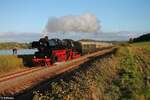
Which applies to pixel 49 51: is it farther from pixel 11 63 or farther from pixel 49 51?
pixel 11 63

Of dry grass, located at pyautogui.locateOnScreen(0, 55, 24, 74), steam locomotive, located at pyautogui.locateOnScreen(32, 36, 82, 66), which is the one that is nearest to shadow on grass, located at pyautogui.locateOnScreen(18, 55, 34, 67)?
steam locomotive, located at pyautogui.locateOnScreen(32, 36, 82, 66)

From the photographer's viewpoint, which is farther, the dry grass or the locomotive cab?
the locomotive cab

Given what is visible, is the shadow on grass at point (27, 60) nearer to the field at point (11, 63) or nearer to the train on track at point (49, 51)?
the field at point (11, 63)

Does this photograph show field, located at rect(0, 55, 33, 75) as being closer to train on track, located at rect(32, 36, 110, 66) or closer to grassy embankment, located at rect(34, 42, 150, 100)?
train on track, located at rect(32, 36, 110, 66)

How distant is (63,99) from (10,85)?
27.3 ft

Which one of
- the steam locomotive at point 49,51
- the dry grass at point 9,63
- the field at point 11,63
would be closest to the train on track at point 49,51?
the steam locomotive at point 49,51

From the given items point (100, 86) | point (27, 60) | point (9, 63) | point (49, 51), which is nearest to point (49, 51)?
point (49, 51)

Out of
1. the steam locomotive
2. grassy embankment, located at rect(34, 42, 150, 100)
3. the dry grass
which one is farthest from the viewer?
the steam locomotive

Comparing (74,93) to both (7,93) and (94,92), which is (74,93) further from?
(7,93)

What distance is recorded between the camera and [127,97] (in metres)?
20.7

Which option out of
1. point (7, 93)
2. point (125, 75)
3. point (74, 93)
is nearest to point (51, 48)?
point (125, 75)

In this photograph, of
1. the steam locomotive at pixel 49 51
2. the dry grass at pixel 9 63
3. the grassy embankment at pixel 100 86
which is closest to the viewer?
the grassy embankment at pixel 100 86

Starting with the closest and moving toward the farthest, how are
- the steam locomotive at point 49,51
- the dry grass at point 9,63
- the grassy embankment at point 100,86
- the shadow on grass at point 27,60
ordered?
1. the grassy embankment at point 100,86
2. the dry grass at point 9,63
3. the shadow on grass at point 27,60
4. the steam locomotive at point 49,51

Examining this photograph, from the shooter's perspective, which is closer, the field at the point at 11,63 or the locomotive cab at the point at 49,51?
the field at the point at 11,63
